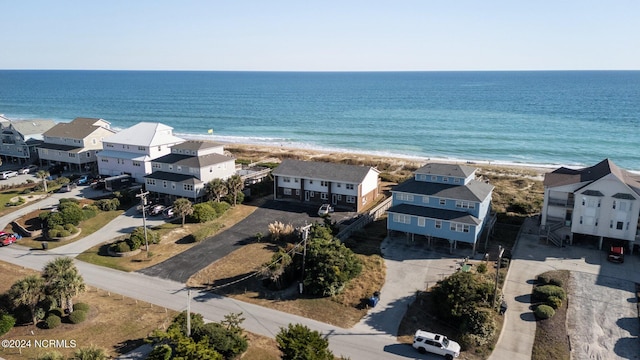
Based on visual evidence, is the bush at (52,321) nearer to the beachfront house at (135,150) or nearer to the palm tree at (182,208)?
the palm tree at (182,208)

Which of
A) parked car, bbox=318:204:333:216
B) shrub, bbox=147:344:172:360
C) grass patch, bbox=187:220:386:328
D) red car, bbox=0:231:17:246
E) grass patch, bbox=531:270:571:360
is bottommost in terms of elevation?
grass patch, bbox=531:270:571:360

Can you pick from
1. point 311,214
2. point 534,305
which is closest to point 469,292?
point 534,305

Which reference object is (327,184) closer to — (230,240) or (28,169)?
(230,240)

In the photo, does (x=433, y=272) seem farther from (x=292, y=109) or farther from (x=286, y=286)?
(x=292, y=109)

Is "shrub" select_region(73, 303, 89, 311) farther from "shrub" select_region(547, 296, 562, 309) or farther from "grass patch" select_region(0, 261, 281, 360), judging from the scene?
"shrub" select_region(547, 296, 562, 309)

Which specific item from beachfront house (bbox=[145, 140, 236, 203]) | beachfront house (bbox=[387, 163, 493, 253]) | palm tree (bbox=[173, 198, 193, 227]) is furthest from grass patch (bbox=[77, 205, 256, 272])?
beachfront house (bbox=[387, 163, 493, 253])

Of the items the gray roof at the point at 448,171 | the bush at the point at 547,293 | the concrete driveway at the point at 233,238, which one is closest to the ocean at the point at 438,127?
the gray roof at the point at 448,171
